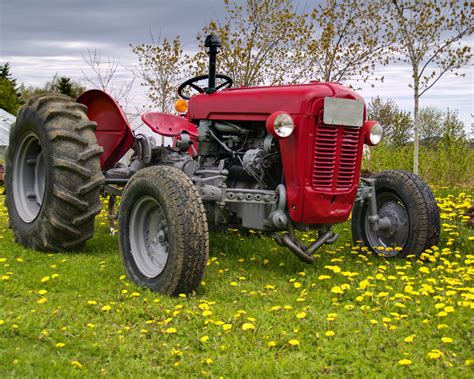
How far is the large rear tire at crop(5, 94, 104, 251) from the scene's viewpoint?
18.7 feet

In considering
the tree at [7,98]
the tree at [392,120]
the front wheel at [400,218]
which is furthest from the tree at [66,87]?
the front wheel at [400,218]

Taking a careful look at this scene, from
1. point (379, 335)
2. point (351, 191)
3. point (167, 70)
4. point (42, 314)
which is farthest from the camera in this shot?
point (167, 70)

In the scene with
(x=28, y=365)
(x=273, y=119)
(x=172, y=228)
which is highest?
(x=273, y=119)

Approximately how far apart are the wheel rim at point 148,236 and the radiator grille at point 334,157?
1319 mm

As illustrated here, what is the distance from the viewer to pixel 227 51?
50.6 feet

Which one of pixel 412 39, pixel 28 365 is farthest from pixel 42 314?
pixel 412 39

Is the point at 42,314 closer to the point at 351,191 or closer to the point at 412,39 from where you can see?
the point at 351,191

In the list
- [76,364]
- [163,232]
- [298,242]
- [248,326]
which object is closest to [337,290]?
[298,242]

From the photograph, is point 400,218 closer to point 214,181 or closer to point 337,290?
point 337,290

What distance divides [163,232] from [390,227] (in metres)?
2.31

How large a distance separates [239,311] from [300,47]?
12404 millimetres

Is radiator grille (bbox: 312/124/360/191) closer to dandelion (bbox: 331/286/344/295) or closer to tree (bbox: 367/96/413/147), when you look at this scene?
dandelion (bbox: 331/286/344/295)

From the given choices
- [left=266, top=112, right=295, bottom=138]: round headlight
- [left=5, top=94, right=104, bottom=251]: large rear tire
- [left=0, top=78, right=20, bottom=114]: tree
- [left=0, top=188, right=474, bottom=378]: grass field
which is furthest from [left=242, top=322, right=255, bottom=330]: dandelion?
[left=0, top=78, right=20, bottom=114]: tree

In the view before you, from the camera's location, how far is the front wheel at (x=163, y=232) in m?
4.64
